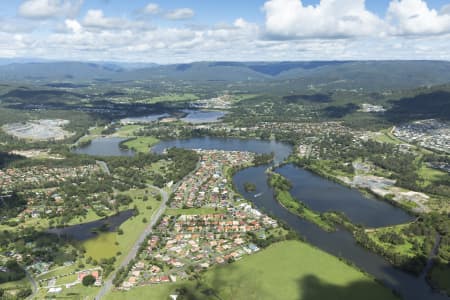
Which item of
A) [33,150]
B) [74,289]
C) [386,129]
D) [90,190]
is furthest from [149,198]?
[386,129]

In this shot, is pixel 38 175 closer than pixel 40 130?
Yes

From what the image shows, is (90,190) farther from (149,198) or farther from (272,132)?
(272,132)

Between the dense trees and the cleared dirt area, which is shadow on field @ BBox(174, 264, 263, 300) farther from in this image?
the cleared dirt area

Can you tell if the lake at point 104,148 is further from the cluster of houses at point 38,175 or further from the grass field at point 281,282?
the grass field at point 281,282

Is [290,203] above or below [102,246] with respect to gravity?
above

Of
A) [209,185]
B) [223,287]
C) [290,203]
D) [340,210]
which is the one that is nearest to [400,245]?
[340,210]

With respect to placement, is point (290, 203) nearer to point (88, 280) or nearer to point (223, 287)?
point (223, 287)

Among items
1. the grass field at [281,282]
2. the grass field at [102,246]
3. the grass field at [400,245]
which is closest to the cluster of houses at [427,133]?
the grass field at [400,245]
